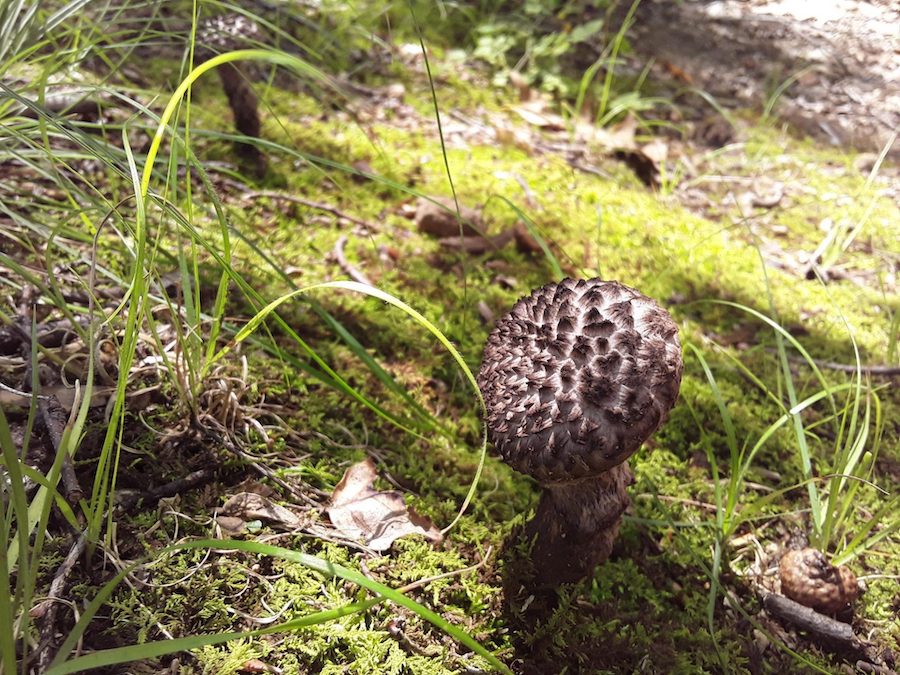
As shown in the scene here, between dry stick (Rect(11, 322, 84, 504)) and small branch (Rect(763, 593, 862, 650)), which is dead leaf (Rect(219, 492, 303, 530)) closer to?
dry stick (Rect(11, 322, 84, 504))

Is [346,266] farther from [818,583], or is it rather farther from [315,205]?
[818,583]

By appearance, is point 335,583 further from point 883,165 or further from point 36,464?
point 883,165

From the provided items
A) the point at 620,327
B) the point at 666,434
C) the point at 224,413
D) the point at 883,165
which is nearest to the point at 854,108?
the point at 883,165

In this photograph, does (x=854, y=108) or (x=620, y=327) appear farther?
(x=854, y=108)

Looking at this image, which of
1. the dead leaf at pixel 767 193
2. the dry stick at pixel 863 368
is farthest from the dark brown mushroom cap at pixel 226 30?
the dead leaf at pixel 767 193

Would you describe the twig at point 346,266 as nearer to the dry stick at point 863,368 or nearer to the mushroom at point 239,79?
the mushroom at point 239,79

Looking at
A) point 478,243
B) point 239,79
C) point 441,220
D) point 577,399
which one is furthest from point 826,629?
point 239,79
